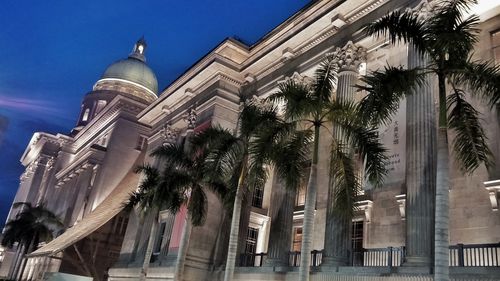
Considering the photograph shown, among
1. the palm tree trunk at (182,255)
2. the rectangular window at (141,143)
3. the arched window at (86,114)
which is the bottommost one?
the palm tree trunk at (182,255)

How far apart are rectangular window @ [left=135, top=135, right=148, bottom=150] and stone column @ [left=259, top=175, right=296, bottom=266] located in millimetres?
31551

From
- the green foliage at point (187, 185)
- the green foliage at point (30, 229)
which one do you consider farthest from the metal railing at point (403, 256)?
the green foliage at point (30, 229)

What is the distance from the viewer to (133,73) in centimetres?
7319

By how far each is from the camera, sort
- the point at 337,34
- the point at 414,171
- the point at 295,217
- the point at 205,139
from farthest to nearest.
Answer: the point at 295,217 < the point at 337,34 < the point at 205,139 < the point at 414,171

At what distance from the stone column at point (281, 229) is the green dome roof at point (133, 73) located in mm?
55290

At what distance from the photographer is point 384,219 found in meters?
18.5

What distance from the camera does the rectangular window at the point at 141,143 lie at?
5056 cm

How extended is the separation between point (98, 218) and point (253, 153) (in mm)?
25272

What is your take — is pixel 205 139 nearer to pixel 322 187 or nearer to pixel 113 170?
pixel 322 187

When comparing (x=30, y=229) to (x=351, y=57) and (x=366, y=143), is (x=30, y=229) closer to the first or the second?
(x=351, y=57)

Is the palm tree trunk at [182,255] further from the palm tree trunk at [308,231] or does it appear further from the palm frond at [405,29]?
the palm frond at [405,29]

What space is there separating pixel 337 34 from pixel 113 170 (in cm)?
3317

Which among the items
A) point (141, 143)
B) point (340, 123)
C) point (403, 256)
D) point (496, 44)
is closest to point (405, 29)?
point (340, 123)

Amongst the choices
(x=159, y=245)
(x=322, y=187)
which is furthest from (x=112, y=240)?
(x=322, y=187)
